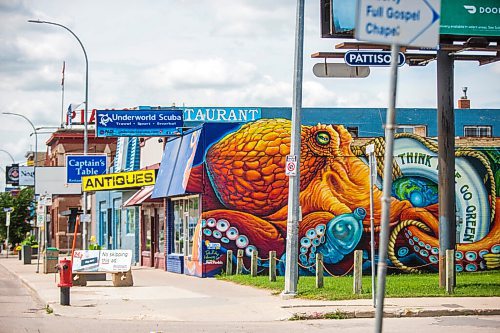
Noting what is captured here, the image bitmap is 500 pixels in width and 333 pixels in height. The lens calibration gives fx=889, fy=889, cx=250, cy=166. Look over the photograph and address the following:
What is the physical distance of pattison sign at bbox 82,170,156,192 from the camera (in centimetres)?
3689

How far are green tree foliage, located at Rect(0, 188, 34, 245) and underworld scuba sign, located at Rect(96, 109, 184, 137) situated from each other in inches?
2001

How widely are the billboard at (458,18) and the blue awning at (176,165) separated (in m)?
9.83

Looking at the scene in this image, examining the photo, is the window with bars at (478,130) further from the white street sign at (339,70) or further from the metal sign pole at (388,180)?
the metal sign pole at (388,180)

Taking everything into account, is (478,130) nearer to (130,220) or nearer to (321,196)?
(130,220)

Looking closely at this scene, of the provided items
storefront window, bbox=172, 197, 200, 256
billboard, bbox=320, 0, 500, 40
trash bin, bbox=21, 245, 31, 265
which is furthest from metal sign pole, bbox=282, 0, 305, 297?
trash bin, bbox=21, 245, 31, 265

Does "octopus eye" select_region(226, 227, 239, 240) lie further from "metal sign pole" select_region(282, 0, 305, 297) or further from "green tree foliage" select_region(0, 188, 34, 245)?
"green tree foliage" select_region(0, 188, 34, 245)

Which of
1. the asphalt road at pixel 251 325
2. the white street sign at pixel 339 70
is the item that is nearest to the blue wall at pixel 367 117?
the white street sign at pixel 339 70

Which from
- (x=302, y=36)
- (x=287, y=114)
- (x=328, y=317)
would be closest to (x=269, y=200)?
(x=302, y=36)

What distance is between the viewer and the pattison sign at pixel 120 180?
36894 mm

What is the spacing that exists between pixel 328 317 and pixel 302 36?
22.0 feet

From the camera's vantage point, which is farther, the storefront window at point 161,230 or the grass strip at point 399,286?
the storefront window at point 161,230

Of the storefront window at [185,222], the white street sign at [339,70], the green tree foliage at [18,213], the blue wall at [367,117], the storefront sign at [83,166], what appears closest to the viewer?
the white street sign at [339,70]

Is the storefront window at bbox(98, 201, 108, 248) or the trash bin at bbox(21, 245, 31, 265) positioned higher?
the storefront window at bbox(98, 201, 108, 248)

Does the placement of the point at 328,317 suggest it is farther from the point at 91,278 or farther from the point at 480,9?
the point at 91,278
